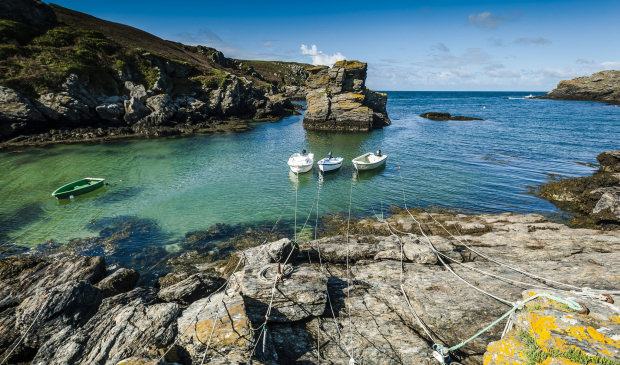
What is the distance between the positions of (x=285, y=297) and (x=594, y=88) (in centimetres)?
18762

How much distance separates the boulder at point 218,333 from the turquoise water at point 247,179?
11.7 m

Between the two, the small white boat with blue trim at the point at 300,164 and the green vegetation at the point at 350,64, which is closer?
the small white boat with blue trim at the point at 300,164

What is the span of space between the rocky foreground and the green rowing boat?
1341 cm

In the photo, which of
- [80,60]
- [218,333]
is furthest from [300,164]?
[80,60]

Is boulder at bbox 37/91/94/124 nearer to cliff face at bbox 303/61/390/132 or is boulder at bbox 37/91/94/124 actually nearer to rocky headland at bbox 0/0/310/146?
rocky headland at bbox 0/0/310/146

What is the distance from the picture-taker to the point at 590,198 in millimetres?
20531

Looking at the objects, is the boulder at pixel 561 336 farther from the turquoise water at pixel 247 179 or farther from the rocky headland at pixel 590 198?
the rocky headland at pixel 590 198

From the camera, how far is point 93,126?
4903cm

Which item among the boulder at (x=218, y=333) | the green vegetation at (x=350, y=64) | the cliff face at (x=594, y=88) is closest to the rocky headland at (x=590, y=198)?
the boulder at (x=218, y=333)

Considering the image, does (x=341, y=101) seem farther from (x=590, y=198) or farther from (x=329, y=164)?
(x=590, y=198)

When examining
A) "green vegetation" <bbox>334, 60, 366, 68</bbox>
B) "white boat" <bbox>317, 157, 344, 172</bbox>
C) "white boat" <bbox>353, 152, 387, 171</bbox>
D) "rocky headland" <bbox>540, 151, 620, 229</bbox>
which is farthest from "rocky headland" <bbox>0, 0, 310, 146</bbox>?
"rocky headland" <bbox>540, 151, 620, 229</bbox>

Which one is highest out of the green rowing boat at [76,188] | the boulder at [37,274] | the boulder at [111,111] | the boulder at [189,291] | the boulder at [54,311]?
the boulder at [111,111]

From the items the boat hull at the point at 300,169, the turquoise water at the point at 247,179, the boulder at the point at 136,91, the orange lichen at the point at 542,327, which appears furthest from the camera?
the boulder at the point at 136,91

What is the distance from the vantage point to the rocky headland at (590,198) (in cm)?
1756
